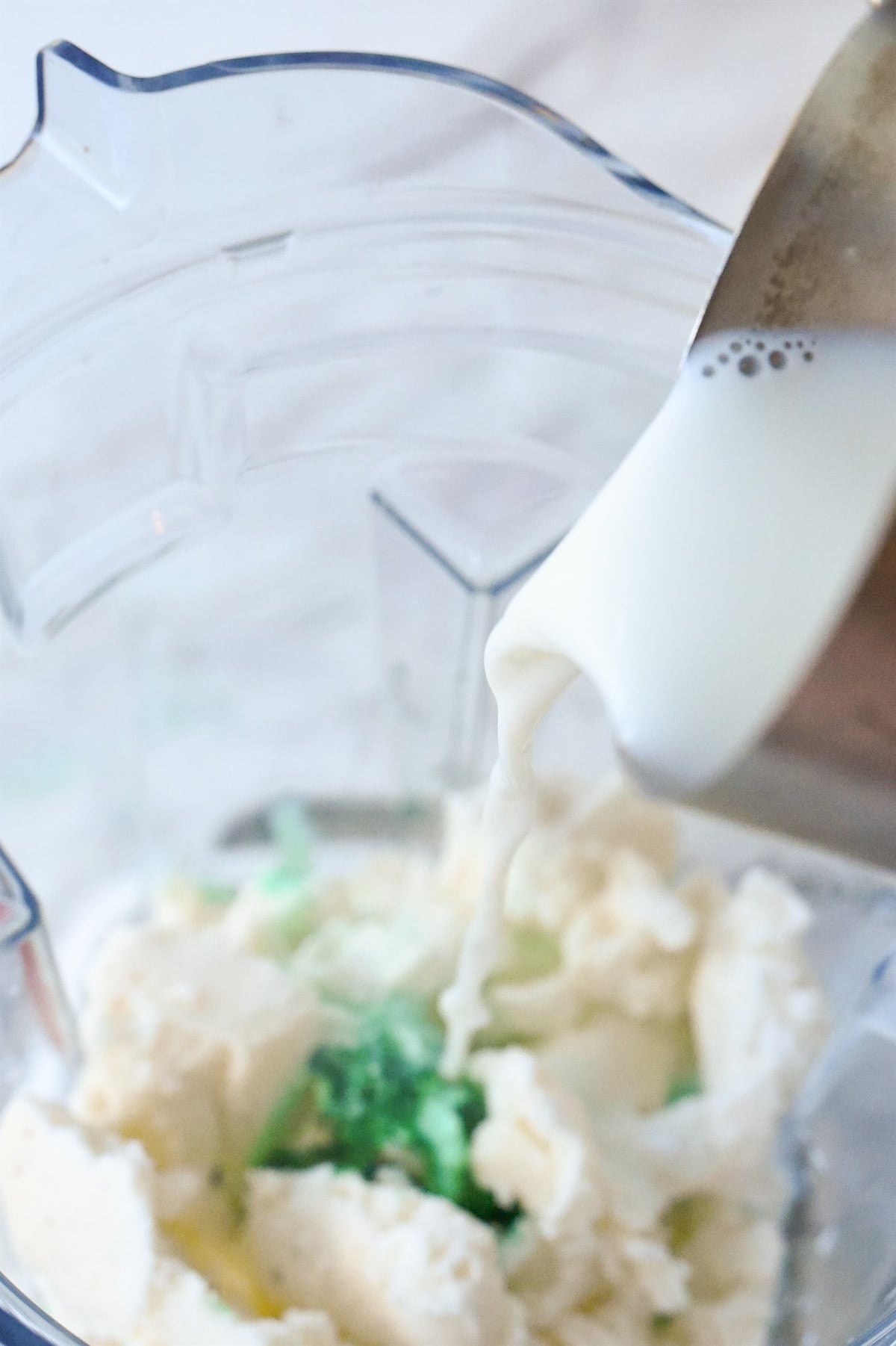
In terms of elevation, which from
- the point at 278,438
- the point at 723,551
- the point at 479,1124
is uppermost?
the point at 723,551

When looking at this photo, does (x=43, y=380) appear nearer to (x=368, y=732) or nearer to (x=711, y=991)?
(x=368, y=732)

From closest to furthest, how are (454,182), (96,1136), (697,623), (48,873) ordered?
(697,623), (96,1136), (454,182), (48,873)

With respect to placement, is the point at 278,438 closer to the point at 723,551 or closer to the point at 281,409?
the point at 281,409

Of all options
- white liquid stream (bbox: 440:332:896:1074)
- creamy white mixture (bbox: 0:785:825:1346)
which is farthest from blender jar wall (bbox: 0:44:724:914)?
white liquid stream (bbox: 440:332:896:1074)

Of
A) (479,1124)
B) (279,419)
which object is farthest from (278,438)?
(479,1124)

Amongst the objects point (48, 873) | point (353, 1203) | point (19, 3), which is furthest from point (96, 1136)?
point (19, 3)

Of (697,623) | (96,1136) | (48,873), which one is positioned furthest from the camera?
(48,873)

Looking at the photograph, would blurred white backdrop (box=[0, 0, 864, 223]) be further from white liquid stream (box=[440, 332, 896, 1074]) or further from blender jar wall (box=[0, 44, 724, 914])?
white liquid stream (box=[440, 332, 896, 1074])
